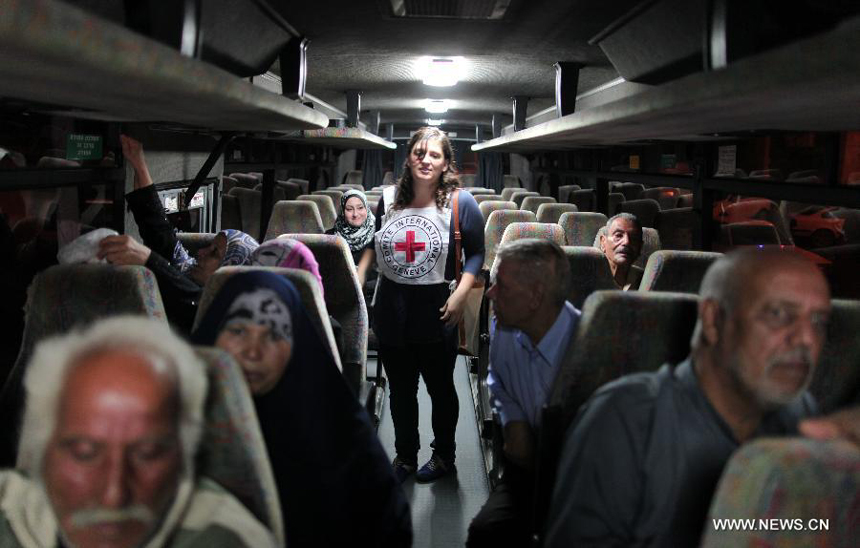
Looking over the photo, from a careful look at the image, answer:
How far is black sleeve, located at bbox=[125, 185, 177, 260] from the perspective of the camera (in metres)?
3.29

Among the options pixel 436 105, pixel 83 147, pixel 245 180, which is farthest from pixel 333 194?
pixel 83 147

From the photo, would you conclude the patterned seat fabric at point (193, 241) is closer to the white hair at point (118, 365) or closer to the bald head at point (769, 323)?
the white hair at point (118, 365)

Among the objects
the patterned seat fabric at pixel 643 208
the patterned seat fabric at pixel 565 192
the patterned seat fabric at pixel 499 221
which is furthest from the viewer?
the patterned seat fabric at pixel 565 192

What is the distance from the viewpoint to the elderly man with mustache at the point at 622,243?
3914mm

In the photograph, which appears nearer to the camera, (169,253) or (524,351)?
(524,351)

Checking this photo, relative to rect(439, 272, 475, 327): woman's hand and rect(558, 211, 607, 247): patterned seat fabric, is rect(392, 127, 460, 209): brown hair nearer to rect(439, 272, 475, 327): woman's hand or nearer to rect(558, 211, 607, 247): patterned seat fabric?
rect(439, 272, 475, 327): woman's hand

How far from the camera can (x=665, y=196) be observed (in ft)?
27.2

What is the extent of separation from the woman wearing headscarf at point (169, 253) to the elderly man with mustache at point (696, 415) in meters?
1.42

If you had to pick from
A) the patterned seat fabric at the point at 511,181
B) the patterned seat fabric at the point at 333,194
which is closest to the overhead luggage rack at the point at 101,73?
the patterned seat fabric at the point at 333,194

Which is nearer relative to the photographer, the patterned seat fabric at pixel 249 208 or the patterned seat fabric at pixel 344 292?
the patterned seat fabric at pixel 344 292

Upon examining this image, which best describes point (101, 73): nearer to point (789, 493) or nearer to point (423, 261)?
point (789, 493)

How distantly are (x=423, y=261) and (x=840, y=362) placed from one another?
6.02 ft

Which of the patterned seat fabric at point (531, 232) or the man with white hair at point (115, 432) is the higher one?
the patterned seat fabric at point (531, 232)

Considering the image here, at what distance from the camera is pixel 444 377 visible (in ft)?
11.5
